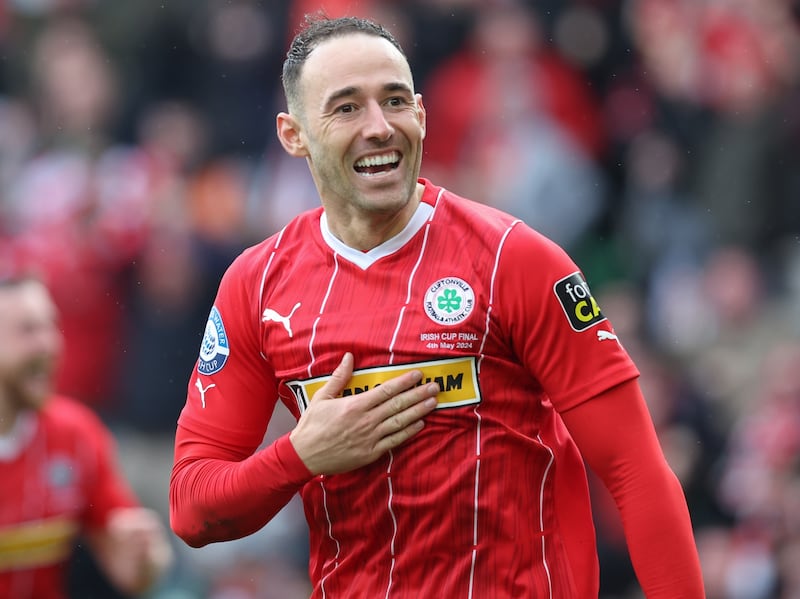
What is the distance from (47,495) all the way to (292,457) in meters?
2.81

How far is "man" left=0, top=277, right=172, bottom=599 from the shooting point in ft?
18.3

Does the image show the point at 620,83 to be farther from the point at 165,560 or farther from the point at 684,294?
the point at 165,560

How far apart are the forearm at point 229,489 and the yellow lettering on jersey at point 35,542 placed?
2.41 meters

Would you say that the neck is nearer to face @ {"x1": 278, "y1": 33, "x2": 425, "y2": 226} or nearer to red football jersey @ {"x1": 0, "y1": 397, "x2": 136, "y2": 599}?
face @ {"x1": 278, "y1": 33, "x2": 425, "y2": 226}

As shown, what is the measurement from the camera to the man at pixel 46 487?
220 inches

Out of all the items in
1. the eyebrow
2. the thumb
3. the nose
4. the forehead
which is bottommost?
the thumb

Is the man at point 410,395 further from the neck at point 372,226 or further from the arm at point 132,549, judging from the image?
the arm at point 132,549

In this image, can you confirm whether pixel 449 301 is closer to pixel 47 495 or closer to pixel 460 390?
pixel 460 390

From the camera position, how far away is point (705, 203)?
827 cm

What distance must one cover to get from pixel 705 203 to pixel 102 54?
3.98 meters

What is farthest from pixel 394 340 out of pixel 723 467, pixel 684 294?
pixel 684 294

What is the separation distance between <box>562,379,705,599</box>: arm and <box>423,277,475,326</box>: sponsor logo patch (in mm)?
332

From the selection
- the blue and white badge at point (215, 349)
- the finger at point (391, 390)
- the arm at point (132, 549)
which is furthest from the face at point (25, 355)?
the finger at point (391, 390)

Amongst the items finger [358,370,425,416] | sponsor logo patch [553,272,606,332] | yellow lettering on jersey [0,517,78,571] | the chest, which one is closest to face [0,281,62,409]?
the chest
